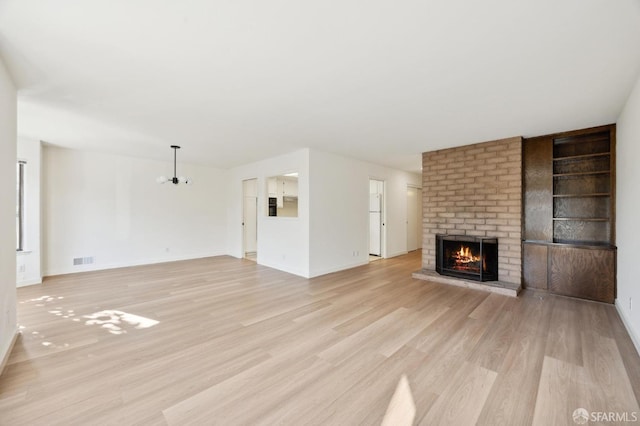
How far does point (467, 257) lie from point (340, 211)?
2.59 m

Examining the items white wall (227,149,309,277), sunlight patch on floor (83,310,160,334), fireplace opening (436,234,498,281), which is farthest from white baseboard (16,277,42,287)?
fireplace opening (436,234,498,281)

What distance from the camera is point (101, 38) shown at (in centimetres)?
187

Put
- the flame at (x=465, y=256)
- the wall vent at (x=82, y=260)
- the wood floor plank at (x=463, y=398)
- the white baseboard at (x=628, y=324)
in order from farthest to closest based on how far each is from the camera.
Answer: the wall vent at (x=82, y=260)
the flame at (x=465, y=256)
the white baseboard at (x=628, y=324)
the wood floor plank at (x=463, y=398)

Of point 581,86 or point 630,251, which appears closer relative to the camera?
point 581,86

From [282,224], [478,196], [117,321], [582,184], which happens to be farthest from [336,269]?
[582,184]

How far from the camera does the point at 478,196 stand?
15.1ft

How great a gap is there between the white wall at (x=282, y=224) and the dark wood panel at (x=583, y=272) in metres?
4.05

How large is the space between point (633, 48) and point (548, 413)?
273cm

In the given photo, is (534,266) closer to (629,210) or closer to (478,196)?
(478,196)

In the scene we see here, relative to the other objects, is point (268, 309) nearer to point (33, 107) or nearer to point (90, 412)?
point (90, 412)

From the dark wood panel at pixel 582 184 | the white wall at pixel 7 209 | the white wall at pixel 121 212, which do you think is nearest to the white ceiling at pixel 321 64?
the white wall at pixel 7 209

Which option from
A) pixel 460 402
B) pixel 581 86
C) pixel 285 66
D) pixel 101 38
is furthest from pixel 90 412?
pixel 581 86

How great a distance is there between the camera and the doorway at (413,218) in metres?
8.13

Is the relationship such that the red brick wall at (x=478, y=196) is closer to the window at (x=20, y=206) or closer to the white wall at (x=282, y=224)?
the white wall at (x=282, y=224)
